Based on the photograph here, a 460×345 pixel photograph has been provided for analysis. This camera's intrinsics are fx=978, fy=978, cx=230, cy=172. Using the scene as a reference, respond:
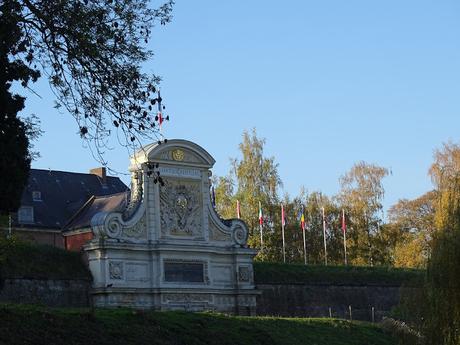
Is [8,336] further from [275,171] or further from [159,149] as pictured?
[275,171]

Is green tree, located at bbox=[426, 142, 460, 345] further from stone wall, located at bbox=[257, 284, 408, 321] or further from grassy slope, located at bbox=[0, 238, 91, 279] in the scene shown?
stone wall, located at bbox=[257, 284, 408, 321]

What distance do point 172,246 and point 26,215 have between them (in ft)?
44.3

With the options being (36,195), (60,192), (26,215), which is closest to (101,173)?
(60,192)

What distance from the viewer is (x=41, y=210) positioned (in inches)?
1987

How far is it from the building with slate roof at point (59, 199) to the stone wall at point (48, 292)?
769 cm

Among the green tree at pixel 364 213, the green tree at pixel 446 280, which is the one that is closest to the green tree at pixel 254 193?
the green tree at pixel 364 213

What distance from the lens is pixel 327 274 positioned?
46.2 meters

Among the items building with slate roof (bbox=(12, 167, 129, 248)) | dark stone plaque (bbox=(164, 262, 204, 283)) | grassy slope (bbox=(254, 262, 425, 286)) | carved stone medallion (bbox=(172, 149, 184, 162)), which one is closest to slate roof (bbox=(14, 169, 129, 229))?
building with slate roof (bbox=(12, 167, 129, 248))

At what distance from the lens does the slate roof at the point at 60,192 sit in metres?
50.0

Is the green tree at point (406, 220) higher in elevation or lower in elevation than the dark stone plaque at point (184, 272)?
higher

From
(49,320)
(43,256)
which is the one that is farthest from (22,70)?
(43,256)

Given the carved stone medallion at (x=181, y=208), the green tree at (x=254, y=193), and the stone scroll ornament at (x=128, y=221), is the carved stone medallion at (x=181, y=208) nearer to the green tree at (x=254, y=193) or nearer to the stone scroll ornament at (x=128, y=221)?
the stone scroll ornament at (x=128, y=221)

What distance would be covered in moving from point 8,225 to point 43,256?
1384 centimetres

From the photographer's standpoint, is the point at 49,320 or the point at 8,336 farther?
the point at 49,320
